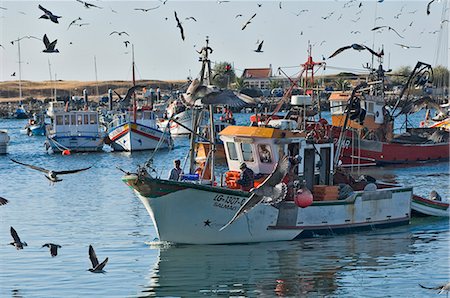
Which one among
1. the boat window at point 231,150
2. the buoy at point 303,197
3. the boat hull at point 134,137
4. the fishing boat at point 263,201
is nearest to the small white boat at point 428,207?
the fishing boat at point 263,201

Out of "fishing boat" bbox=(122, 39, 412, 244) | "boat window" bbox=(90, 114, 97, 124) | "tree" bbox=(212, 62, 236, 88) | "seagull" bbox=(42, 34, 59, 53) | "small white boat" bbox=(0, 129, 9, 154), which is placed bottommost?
"small white boat" bbox=(0, 129, 9, 154)

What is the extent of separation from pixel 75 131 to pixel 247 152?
32.3 meters

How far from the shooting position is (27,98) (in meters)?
140

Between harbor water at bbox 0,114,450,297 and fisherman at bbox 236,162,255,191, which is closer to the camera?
harbor water at bbox 0,114,450,297

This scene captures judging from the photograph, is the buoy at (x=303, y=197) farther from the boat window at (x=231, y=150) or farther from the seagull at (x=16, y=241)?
the seagull at (x=16, y=241)

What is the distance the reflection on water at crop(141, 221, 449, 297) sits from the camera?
17.6 m

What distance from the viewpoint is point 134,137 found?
52.9 m

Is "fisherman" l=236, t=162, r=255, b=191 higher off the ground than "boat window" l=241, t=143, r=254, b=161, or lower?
lower

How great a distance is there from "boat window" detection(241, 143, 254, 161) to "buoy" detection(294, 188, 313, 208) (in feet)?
5.45

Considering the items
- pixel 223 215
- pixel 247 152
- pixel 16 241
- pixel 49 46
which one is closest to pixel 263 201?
pixel 223 215

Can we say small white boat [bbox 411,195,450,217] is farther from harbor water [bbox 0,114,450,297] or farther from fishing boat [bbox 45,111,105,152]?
fishing boat [bbox 45,111,105,152]

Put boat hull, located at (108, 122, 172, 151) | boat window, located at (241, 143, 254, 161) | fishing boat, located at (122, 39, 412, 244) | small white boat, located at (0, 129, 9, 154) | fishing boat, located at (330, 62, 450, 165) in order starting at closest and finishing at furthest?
fishing boat, located at (122, 39, 412, 244), boat window, located at (241, 143, 254, 161), fishing boat, located at (330, 62, 450, 165), small white boat, located at (0, 129, 9, 154), boat hull, located at (108, 122, 172, 151)

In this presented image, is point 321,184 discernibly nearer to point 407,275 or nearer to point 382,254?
point 382,254

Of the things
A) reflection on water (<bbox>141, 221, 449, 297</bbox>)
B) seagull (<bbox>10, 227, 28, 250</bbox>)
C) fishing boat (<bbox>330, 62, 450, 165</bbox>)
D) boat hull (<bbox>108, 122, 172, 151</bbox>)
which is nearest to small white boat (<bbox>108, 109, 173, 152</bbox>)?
boat hull (<bbox>108, 122, 172, 151</bbox>)
